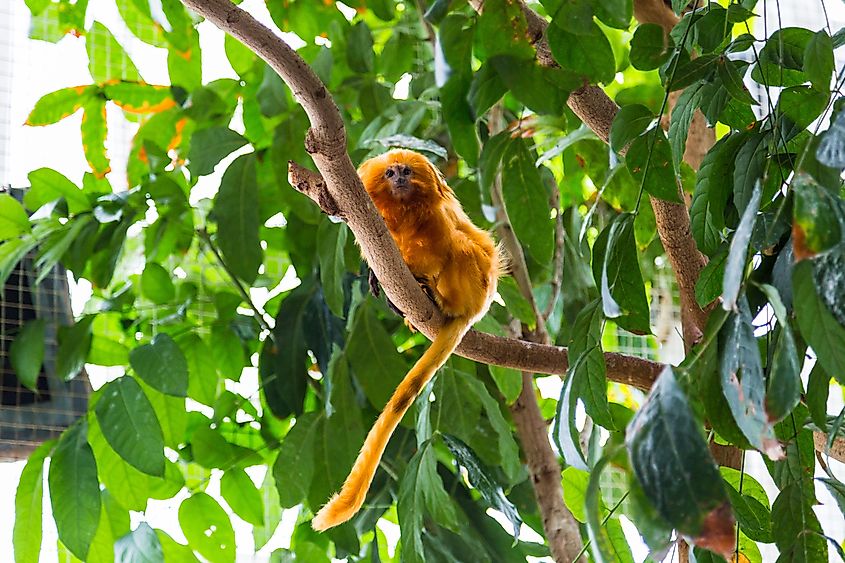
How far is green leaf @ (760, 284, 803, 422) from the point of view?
0.45 meters

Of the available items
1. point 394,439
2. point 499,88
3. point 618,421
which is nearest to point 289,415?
point 394,439

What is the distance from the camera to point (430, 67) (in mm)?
1839

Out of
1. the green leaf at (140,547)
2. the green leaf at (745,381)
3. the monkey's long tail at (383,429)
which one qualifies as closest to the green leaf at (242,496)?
the green leaf at (140,547)

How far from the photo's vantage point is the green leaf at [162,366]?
4.49ft

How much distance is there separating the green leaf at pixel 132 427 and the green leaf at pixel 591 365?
77 centimetres

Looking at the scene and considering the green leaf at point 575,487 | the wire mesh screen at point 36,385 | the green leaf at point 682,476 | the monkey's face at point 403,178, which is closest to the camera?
the green leaf at point 682,476

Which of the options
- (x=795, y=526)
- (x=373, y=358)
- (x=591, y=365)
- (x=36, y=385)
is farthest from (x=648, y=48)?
(x=36, y=385)

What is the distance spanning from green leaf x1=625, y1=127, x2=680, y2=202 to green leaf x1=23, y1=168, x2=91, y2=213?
3.67 ft

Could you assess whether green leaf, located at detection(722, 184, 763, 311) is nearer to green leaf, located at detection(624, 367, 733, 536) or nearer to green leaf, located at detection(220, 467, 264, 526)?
green leaf, located at detection(624, 367, 733, 536)

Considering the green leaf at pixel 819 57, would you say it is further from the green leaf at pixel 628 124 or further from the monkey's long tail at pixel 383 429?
the monkey's long tail at pixel 383 429

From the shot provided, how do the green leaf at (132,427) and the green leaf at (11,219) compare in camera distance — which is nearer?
the green leaf at (132,427)

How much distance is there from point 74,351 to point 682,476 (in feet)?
4.34

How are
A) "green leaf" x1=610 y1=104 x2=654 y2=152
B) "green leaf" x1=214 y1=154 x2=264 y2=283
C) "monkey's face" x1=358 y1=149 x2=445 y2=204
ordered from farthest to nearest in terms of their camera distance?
"green leaf" x1=214 y1=154 x2=264 y2=283, "monkey's face" x1=358 y1=149 x2=445 y2=204, "green leaf" x1=610 y1=104 x2=654 y2=152

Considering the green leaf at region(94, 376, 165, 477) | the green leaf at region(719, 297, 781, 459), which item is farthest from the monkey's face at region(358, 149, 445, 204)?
the green leaf at region(719, 297, 781, 459)
